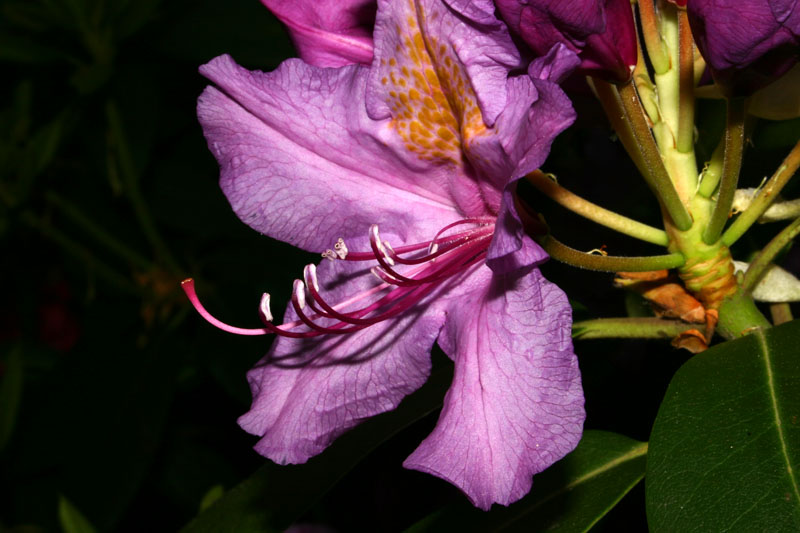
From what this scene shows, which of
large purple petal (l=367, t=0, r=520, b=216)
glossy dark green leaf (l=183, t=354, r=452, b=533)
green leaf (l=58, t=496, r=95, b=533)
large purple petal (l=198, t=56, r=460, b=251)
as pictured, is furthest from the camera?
green leaf (l=58, t=496, r=95, b=533)

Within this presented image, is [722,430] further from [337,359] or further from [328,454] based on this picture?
[328,454]

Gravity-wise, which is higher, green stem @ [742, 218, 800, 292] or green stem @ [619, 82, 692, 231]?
green stem @ [619, 82, 692, 231]

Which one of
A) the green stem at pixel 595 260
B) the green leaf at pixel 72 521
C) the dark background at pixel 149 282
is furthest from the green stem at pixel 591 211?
the green leaf at pixel 72 521

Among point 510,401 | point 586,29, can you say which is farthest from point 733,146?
point 510,401

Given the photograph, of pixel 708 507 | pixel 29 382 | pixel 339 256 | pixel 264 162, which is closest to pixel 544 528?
pixel 708 507

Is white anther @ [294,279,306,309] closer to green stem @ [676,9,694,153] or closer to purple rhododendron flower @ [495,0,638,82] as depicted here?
purple rhododendron flower @ [495,0,638,82]

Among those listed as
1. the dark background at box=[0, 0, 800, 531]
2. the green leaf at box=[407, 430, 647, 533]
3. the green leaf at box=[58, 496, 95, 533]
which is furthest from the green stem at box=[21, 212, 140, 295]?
the green leaf at box=[407, 430, 647, 533]

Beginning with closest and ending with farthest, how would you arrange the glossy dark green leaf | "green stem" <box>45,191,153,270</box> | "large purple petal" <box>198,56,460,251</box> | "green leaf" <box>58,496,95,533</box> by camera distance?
"large purple petal" <box>198,56,460,251</box>, the glossy dark green leaf, "green leaf" <box>58,496,95,533</box>, "green stem" <box>45,191,153,270</box>
